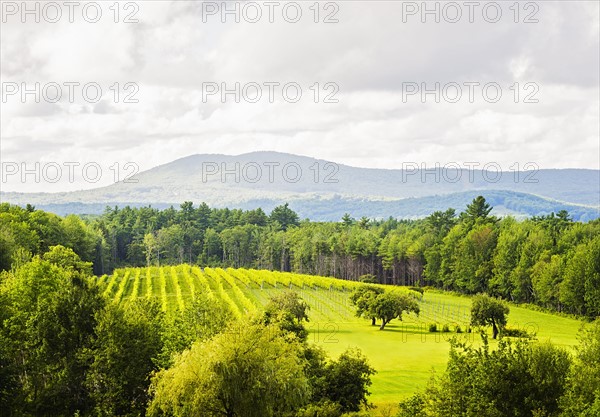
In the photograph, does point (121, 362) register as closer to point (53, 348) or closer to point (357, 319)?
point (53, 348)

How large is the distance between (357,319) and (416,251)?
64.6 m

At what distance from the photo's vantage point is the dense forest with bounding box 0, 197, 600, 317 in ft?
349

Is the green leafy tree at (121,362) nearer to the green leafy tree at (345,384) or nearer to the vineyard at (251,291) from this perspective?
the green leafy tree at (345,384)

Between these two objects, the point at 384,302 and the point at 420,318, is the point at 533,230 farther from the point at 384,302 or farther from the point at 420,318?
the point at 384,302

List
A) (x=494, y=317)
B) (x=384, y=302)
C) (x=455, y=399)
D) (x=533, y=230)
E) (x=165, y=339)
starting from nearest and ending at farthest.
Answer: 1. (x=455, y=399)
2. (x=165, y=339)
3. (x=494, y=317)
4. (x=384, y=302)
5. (x=533, y=230)

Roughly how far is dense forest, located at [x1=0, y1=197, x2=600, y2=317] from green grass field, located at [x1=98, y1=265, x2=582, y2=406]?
21.6 ft

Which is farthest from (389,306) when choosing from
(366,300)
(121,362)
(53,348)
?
(53,348)

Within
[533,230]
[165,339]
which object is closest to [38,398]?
[165,339]

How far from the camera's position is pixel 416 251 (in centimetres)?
15800

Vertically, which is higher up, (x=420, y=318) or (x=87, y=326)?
(x=87, y=326)

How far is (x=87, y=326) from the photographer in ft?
142

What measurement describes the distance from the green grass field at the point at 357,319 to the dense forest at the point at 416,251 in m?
6.57

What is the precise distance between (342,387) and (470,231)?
376 ft

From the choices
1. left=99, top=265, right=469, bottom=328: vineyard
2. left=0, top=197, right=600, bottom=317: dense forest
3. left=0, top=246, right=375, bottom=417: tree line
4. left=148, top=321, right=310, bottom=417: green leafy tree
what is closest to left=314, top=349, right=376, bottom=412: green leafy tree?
left=0, top=246, right=375, bottom=417: tree line
